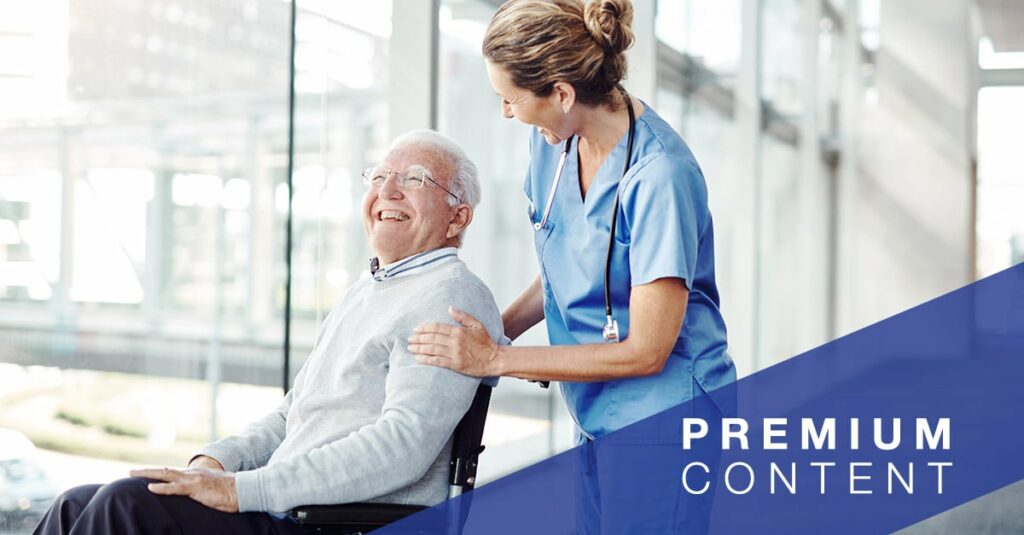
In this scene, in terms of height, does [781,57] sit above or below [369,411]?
above

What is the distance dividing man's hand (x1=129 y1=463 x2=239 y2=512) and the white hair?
55 centimetres

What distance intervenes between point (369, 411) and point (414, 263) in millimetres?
244

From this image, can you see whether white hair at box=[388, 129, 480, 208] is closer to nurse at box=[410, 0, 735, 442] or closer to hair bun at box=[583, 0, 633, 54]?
nurse at box=[410, 0, 735, 442]

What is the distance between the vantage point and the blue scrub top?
160 cm

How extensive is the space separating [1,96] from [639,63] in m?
2.49

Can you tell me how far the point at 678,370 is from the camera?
5.54ft

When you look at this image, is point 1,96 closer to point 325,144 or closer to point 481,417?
point 325,144

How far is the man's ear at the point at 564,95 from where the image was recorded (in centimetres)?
161

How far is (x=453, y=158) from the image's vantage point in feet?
5.92

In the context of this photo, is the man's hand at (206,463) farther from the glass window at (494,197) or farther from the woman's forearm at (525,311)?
the glass window at (494,197)

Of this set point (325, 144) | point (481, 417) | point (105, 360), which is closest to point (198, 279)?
point (105, 360)

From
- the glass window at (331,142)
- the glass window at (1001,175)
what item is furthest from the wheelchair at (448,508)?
the glass window at (1001,175)
